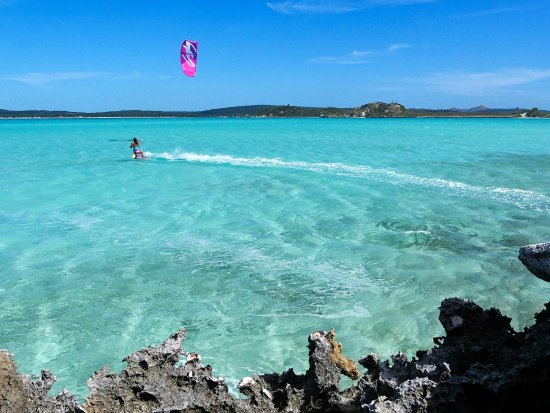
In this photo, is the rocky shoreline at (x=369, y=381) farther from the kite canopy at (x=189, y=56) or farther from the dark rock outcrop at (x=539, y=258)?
the kite canopy at (x=189, y=56)

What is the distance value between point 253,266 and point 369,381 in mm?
6463

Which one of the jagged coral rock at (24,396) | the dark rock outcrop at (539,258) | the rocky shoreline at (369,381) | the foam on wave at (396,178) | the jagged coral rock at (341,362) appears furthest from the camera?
the foam on wave at (396,178)

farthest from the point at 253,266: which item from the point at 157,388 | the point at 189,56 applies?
the point at 189,56

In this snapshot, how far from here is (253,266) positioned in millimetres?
10242

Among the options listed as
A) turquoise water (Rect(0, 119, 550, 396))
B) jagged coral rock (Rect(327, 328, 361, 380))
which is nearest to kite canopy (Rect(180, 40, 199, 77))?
turquoise water (Rect(0, 119, 550, 396))

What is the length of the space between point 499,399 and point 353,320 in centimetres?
464

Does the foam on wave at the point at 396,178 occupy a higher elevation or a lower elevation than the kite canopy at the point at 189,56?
lower

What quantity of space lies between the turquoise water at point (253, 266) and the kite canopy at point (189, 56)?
673 centimetres

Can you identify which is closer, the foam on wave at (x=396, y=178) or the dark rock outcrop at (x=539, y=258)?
the dark rock outcrop at (x=539, y=258)

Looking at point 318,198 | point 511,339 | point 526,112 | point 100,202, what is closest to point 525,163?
point 318,198

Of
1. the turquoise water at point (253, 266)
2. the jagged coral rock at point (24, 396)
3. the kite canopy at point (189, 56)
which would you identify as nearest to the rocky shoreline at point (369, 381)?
the jagged coral rock at point (24, 396)

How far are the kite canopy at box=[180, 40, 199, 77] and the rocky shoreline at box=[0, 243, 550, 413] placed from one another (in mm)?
22291

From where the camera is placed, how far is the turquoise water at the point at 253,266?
718 centimetres

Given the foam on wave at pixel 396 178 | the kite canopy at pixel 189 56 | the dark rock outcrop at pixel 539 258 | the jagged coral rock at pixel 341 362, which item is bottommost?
the foam on wave at pixel 396 178
